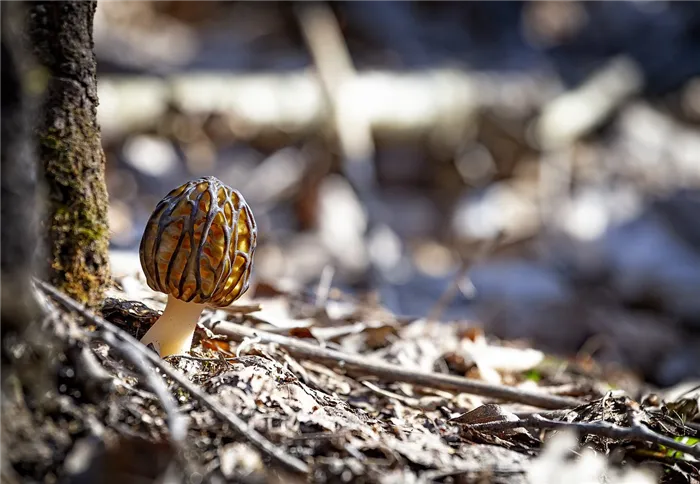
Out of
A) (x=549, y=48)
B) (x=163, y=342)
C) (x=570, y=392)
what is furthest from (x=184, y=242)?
(x=549, y=48)

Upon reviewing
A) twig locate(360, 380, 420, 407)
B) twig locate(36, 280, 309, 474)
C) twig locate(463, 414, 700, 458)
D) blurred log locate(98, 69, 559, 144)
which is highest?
blurred log locate(98, 69, 559, 144)

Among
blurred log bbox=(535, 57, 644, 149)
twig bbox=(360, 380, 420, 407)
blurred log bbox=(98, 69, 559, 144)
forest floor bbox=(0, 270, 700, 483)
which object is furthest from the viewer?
blurred log bbox=(535, 57, 644, 149)

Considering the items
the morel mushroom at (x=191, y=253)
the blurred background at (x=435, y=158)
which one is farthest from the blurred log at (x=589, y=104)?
the morel mushroom at (x=191, y=253)

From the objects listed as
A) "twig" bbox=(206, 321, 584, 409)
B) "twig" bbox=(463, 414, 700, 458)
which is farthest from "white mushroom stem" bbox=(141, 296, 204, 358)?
"twig" bbox=(463, 414, 700, 458)

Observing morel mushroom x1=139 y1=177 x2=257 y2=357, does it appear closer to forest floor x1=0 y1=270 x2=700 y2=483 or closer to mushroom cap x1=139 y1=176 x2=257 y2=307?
mushroom cap x1=139 y1=176 x2=257 y2=307

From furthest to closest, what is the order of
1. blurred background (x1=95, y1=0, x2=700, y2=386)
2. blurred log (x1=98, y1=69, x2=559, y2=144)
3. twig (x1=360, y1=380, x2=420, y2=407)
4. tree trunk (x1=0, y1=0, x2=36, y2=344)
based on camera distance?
blurred log (x1=98, y1=69, x2=559, y2=144)
blurred background (x1=95, y1=0, x2=700, y2=386)
twig (x1=360, y1=380, x2=420, y2=407)
tree trunk (x1=0, y1=0, x2=36, y2=344)

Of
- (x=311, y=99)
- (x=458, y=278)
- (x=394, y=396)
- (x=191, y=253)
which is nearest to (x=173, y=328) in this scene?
(x=191, y=253)

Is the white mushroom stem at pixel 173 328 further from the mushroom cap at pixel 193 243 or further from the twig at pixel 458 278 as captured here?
the twig at pixel 458 278

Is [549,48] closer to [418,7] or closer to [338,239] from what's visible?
[418,7]
